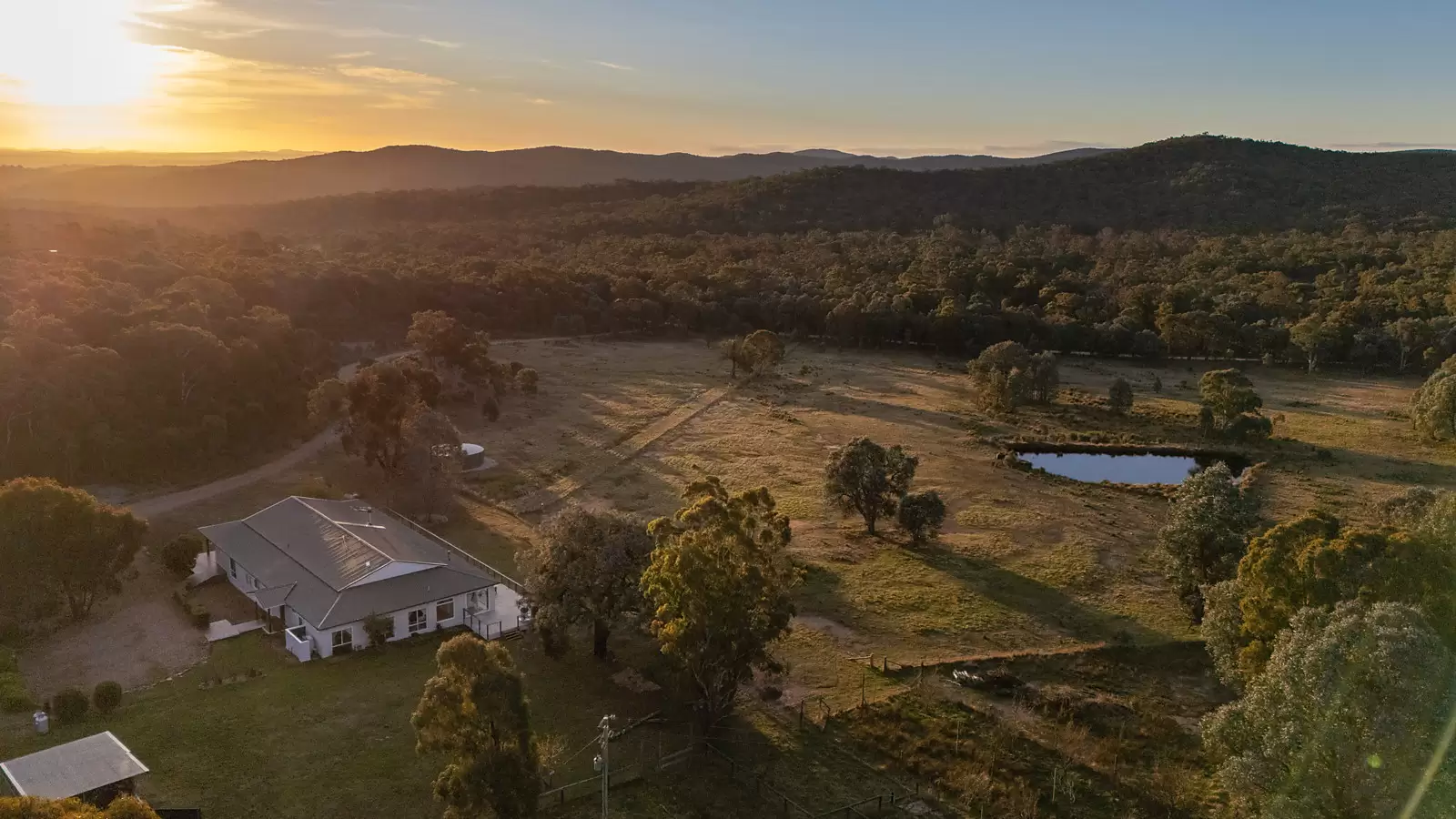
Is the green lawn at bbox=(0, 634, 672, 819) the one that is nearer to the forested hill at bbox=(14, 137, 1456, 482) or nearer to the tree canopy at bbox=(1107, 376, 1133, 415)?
the forested hill at bbox=(14, 137, 1456, 482)

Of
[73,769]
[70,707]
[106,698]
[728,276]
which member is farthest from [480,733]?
[728,276]

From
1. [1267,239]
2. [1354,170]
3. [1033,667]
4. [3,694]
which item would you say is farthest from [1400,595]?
[1354,170]

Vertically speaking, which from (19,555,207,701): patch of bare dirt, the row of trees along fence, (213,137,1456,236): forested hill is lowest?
(19,555,207,701): patch of bare dirt

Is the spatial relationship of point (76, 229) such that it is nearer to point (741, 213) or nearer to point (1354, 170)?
point (741, 213)

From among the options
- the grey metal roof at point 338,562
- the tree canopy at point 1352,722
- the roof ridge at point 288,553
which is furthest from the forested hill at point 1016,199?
the tree canopy at point 1352,722

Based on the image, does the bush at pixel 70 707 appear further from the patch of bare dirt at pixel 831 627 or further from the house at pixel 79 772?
the patch of bare dirt at pixel 831 627

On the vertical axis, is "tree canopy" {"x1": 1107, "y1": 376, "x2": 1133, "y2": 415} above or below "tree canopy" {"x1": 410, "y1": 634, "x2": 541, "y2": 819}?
above

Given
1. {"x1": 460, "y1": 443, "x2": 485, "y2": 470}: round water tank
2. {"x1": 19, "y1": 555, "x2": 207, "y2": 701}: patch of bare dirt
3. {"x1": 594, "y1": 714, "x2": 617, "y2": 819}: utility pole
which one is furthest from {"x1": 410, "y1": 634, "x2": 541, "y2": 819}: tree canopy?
{"x1": 460, "y1": 443, "x2": 485, "y2": 470}: round water tank
